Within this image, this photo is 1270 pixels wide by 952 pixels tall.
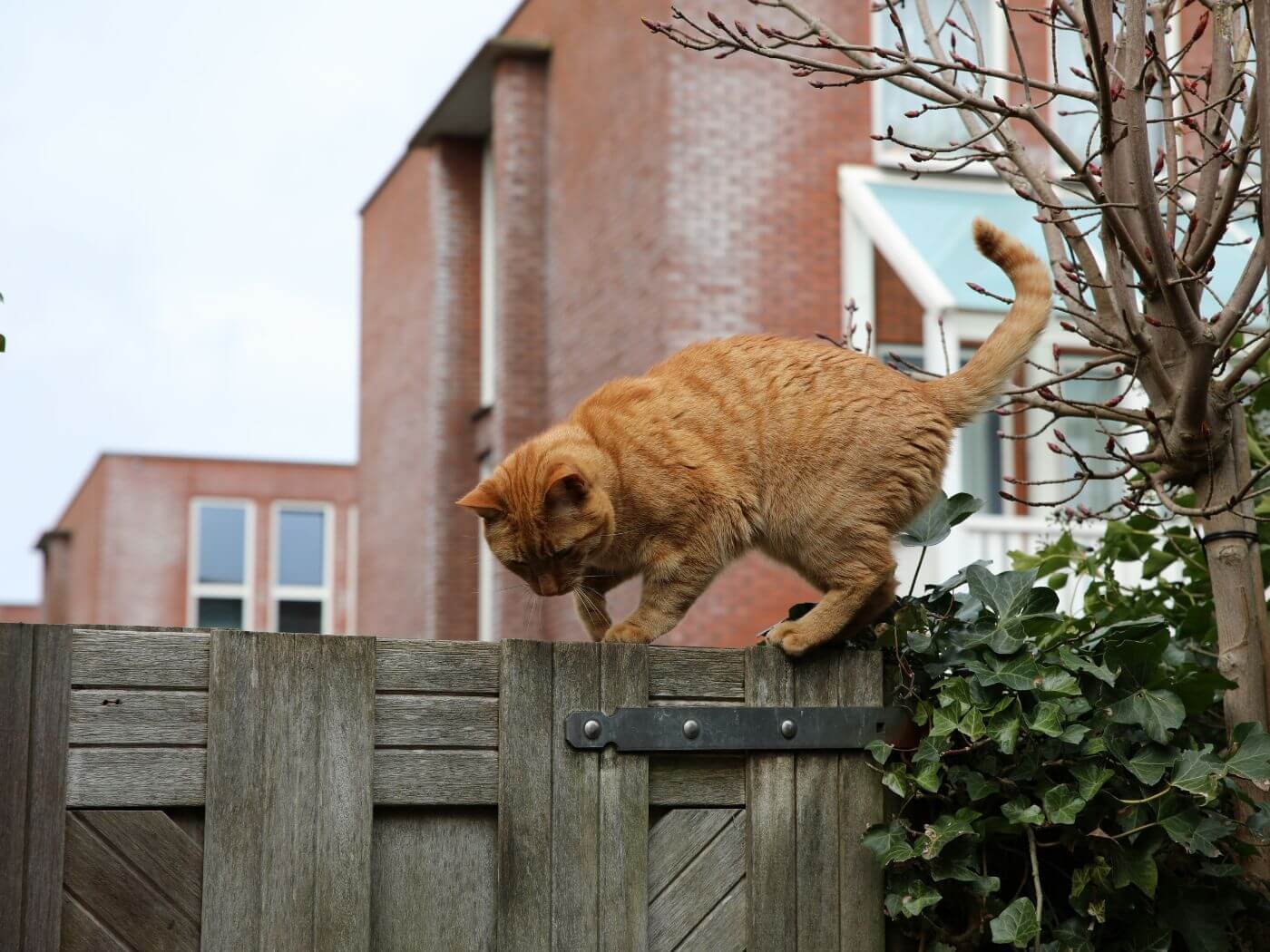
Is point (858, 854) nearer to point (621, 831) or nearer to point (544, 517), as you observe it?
point (621, 831)

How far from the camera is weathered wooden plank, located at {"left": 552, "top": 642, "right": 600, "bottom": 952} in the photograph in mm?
2656

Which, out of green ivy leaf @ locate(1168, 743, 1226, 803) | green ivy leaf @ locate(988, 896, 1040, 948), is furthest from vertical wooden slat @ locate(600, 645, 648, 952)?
green ivy leaf @ locate(1168, 743, 1226, 803)

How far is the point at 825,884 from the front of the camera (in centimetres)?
288

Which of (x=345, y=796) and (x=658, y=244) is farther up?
(x=658, y=244)

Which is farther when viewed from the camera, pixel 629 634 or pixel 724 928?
pixel 629 634

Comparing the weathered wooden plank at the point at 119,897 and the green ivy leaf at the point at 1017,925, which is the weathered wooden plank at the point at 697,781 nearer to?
the green ivy leaf at the point at 1017,925

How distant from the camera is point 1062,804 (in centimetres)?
284

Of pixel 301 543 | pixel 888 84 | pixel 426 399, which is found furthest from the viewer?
pixel 301 543

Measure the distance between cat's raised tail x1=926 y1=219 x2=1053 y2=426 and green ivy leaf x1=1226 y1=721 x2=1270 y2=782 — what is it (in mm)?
887

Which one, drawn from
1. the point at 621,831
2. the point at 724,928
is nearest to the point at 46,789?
the point at 621,831

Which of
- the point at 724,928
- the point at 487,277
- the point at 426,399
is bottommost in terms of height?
the point at 724,928

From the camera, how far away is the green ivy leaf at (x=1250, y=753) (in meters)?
2.85

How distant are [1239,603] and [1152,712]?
1.28 feet

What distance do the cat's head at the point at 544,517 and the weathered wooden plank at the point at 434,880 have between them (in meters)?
0.76
